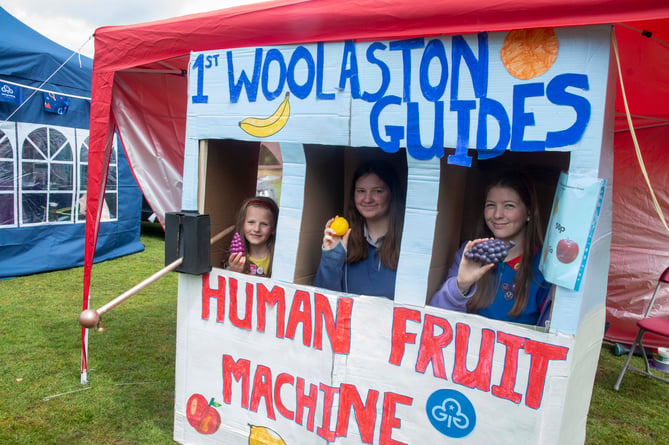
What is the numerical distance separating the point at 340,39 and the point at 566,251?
1248mm

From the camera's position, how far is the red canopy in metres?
1.89

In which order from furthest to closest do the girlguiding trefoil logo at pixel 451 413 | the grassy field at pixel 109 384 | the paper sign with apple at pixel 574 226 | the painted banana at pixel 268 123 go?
the grassy field at pixel 109 384 → the painted banana at pixel 268 123 → the girlguiding trefoil logo at pixel 451 413 → the paper sign with apple at pixel 574 226

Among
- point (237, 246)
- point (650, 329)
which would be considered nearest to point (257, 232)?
point (237, 246)

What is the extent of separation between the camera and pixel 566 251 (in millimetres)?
1878

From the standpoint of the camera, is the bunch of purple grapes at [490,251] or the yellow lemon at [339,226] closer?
the bunch of purple grapes at [490,251]

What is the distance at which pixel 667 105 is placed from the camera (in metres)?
3.52

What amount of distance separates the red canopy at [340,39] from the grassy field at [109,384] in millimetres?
737

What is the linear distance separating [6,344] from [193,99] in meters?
2.90

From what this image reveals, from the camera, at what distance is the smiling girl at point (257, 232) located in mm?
2908

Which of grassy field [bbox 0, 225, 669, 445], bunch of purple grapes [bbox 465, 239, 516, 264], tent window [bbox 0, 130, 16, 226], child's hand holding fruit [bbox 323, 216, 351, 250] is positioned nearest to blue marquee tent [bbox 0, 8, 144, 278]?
tent window [bbox 0, 130, 16, 226]

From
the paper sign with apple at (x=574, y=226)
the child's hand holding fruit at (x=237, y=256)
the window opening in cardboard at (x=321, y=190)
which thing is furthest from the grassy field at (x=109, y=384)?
the paper sign with apple at (x=574, y=226)

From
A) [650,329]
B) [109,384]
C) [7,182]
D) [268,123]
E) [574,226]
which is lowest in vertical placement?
[109,384]

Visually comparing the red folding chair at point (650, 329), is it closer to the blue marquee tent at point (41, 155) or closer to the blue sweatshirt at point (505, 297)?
the blue sweatshirt at point (505, 297)

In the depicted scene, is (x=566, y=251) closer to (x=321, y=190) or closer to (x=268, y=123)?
(x=321, y=190)
